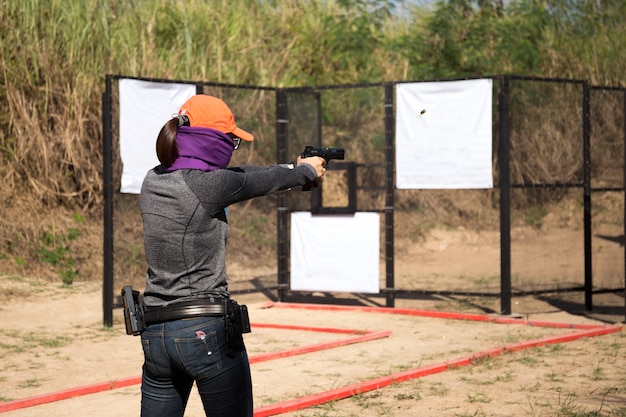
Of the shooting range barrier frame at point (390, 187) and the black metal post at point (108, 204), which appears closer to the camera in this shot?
the black metal post at point (108, 204)

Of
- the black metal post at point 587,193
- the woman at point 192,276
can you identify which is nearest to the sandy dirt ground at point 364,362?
the black metal post at point 587,193

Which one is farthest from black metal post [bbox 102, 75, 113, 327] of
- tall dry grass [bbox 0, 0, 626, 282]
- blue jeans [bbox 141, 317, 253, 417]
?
blue jeans [bbox 141, 317, 253, 417]

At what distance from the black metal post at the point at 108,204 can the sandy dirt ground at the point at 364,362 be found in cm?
37

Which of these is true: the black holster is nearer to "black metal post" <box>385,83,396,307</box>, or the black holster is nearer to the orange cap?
the orange cap

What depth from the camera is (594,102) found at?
20188mm

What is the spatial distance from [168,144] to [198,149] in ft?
0.43

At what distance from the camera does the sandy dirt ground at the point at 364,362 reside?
7426 millimetres

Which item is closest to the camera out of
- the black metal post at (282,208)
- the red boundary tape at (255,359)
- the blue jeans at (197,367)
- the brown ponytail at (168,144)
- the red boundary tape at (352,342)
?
the blue jeans at (197,367)

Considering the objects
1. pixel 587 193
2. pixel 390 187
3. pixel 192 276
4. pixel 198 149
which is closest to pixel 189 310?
pixel 192 276

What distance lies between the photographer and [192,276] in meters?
4.17

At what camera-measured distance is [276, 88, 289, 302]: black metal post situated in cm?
1361

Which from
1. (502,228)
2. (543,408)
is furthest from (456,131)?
(543,408)

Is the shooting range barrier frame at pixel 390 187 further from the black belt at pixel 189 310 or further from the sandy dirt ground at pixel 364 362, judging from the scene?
the black belt at pixel 189 310

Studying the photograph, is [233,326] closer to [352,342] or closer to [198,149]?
[198,149]
